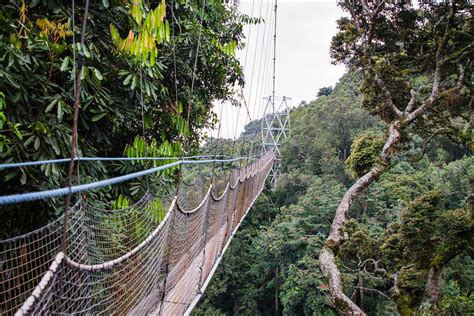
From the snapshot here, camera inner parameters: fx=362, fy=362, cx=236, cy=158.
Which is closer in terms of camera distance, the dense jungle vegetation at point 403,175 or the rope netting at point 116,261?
the rope netting at point 116,261

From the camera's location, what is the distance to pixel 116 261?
35.6 inches

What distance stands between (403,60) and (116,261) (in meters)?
4.29

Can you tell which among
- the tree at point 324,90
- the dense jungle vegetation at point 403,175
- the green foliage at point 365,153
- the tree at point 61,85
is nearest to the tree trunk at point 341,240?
the dense jungle vegetation at point 403,175

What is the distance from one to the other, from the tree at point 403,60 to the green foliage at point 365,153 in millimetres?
150

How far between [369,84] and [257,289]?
8745 mm

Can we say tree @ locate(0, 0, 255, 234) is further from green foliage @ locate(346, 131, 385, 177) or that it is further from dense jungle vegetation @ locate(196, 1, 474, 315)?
green foliage @ locate(346, 131, 385, 177)

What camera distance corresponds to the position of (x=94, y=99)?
141 centimetres

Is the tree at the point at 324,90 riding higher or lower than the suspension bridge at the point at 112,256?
higher

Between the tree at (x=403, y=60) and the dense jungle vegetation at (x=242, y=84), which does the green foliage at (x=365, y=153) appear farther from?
the tree at (x=403, y=60)

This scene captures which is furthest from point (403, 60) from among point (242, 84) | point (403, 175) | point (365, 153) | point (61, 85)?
point (403, 175)

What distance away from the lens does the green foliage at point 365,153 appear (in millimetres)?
3920

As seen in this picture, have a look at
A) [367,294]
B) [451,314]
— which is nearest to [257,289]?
[367,294]

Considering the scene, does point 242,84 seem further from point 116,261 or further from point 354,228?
point 116,261

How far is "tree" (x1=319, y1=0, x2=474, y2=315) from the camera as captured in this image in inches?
142
